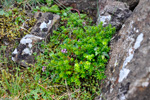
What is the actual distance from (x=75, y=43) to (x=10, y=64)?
152cm

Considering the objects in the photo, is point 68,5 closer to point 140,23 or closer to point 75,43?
point 75,43

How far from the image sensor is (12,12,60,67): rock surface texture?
3.30 m

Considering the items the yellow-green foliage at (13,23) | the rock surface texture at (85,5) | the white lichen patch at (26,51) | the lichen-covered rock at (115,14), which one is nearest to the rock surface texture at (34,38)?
the white lichen patch at (26,51)

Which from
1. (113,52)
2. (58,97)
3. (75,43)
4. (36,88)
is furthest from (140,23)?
(36,88)

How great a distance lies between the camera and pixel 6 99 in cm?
257

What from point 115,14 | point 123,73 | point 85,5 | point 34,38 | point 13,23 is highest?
point 85,5

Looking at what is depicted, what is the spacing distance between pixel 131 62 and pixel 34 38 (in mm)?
2232

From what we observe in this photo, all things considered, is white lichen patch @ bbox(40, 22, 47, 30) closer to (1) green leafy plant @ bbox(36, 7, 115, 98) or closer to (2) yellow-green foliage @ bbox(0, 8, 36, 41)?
(2) yellow-green foliage @ bbox(0, 8, 36, 41)

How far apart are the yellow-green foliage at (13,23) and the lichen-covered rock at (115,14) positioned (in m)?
1.79

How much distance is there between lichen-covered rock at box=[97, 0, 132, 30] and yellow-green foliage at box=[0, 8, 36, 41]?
179 centimetres

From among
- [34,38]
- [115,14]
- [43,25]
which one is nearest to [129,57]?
[115,14]

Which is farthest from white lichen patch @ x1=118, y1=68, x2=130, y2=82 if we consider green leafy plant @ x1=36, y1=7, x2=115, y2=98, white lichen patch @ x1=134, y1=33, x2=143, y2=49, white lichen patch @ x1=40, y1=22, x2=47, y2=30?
white lichen patch @ x1=40, y1=22, x2=47, y2=30

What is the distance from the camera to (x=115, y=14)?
322 centimetres

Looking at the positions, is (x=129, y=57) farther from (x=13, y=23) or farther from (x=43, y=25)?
(x=13, y=23)
